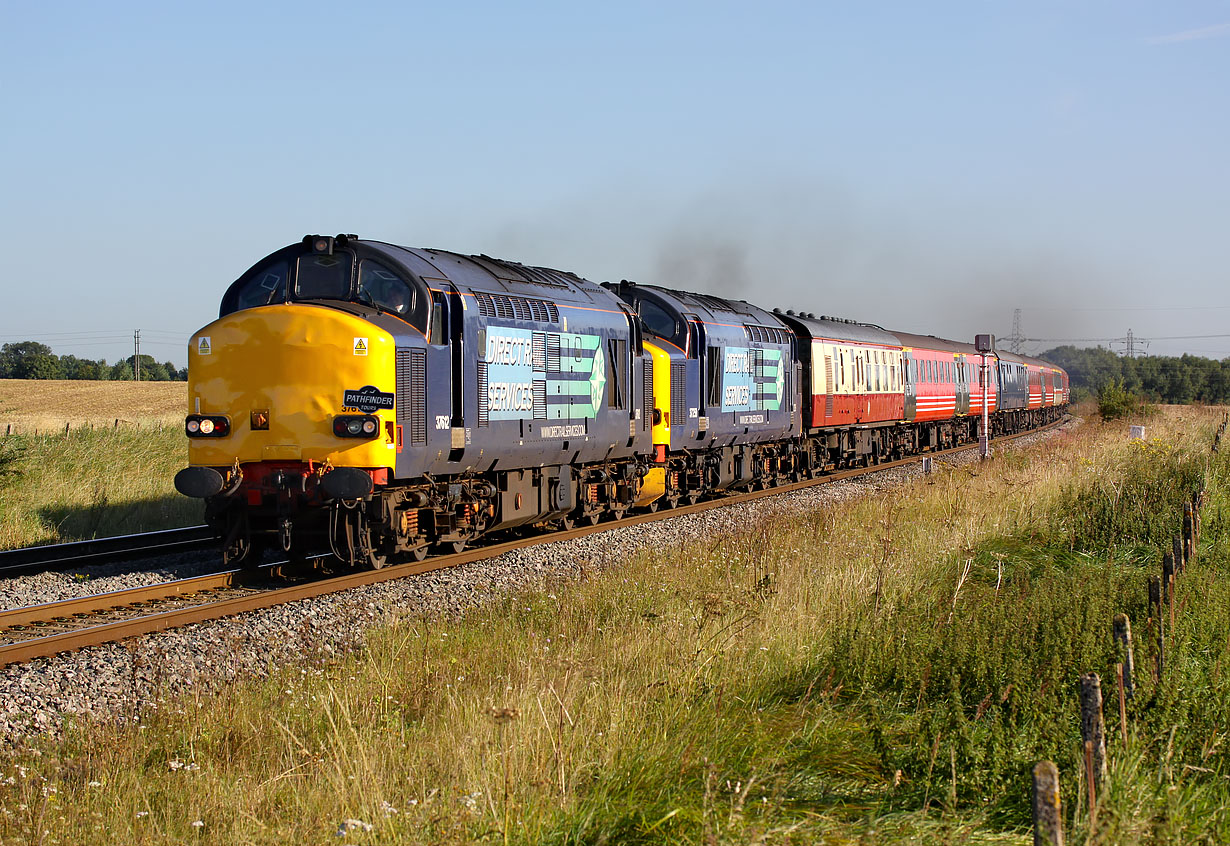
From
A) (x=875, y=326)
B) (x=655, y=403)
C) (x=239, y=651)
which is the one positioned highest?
(x=875, y=326)

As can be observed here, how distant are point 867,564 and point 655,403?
7605 millimetres

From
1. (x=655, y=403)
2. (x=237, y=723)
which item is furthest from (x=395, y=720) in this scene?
(x=655, y=403)

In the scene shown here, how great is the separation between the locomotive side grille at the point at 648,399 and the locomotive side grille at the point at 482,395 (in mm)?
4821

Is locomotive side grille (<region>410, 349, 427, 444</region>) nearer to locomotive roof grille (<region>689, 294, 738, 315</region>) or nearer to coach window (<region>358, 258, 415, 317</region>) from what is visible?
coach window (<region>358, 258, 415, 317</region>)

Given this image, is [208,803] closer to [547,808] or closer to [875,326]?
[547,808]

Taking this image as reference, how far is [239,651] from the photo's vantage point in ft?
28.1

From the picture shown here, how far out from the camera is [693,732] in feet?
17.9

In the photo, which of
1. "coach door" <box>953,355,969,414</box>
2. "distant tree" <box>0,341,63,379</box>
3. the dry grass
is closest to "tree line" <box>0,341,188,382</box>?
"distant tree" <box>0,341,63,379</box>

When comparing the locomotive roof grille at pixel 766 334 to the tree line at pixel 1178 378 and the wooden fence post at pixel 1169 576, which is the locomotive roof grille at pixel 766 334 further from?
the tree line at pixel 1178 378

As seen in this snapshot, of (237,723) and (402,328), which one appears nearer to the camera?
(237,723)

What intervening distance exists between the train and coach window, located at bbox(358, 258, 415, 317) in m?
0.02

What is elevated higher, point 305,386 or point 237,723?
point 305,386

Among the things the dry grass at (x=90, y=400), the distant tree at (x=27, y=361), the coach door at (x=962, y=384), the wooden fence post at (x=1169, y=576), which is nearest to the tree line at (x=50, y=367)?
the distant tree at (x=27, y=361)

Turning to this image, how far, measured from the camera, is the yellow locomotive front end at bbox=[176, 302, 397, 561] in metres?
11.4
